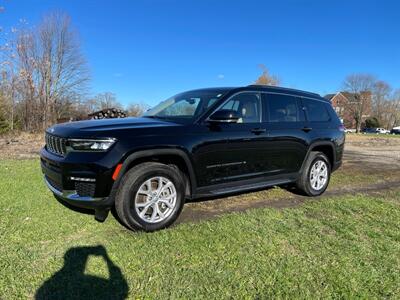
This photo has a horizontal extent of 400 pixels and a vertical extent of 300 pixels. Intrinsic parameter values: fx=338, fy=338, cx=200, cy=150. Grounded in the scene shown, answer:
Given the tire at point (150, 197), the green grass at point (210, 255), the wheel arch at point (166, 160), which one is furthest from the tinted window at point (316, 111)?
the tire at point (150, 197)

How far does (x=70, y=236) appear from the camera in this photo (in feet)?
12.7

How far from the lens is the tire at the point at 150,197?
396cm

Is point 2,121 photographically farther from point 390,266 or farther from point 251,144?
point 390,266

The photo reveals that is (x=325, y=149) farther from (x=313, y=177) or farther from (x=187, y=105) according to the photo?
(x=187, y=105)

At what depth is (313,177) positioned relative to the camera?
628cm

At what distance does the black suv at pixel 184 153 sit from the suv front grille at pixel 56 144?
1 centimetres

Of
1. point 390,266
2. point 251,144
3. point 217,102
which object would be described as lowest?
point 390,266

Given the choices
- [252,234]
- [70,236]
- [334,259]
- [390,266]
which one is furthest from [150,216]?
[390,266]

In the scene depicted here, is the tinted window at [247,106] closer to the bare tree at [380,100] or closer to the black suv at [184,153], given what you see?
the black suv at [184,153]

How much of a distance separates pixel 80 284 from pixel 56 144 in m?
1.96

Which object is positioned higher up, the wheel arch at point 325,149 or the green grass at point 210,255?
the wheel arch at point 325,149

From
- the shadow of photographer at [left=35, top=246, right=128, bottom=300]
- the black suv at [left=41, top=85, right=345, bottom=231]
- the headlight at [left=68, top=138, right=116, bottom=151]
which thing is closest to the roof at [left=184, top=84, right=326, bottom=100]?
the black suv at [left=41, top=85, right=345, bottom=231]

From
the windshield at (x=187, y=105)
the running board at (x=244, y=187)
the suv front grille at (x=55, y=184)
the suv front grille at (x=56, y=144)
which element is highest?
the windshield at (x=187, y=105)

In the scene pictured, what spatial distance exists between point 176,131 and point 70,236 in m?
1.76
